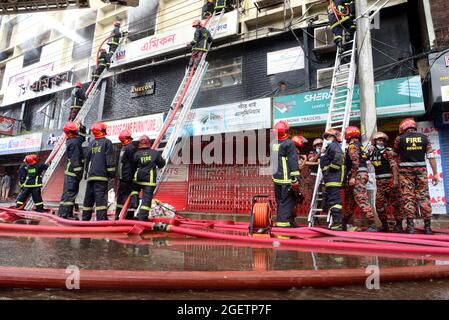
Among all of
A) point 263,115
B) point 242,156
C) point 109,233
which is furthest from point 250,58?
point 109,233

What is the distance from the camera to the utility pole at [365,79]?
5719mm

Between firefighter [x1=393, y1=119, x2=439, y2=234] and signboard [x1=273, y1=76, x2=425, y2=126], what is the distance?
2513 millimetres

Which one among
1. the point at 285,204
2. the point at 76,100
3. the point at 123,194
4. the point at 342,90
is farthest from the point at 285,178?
the point at 76,100

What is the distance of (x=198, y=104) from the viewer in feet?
36.6

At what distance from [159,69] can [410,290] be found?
11.9 meters

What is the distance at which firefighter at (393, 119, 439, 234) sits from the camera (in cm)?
461

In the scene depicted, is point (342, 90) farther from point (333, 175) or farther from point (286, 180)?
point (286, 180)

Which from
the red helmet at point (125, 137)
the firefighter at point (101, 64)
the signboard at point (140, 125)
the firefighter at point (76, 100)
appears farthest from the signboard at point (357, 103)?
the firefighter at point (76, 100)

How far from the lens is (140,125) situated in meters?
10.9

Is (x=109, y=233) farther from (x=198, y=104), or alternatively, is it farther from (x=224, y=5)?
(x=224, y=5)

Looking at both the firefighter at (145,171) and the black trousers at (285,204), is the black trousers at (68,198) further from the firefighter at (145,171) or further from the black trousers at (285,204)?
the black trousers at (285,204)

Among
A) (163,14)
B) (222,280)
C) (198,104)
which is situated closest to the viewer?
(222,280)

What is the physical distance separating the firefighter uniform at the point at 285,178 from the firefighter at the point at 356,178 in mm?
984

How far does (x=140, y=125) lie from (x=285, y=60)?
5497 mm
